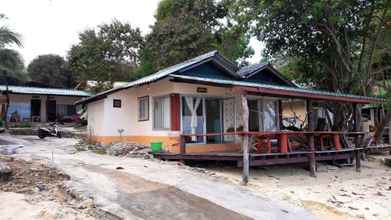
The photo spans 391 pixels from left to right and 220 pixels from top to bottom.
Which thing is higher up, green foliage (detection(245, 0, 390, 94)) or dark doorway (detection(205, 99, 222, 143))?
green foliage (detection(245, 0, 390, 94))

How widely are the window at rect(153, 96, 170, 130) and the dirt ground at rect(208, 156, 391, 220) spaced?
2468mm

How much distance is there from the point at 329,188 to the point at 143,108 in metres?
7.63

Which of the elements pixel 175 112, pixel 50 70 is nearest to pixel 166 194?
pixel 175 112

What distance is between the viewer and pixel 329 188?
10594mm

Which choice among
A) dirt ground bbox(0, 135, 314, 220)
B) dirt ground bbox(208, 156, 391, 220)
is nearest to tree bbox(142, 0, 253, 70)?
dirt ground bbox(208, 156, 391, 220)

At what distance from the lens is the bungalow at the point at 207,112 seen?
11.5m

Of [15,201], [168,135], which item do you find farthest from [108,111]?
[15,201]

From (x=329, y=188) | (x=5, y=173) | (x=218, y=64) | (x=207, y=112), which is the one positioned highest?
(x=218, y=64)

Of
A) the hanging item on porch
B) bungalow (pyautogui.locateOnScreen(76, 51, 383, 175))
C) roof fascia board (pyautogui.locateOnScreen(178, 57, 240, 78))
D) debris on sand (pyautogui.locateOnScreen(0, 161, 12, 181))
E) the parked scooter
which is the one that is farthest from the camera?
the parked scooter

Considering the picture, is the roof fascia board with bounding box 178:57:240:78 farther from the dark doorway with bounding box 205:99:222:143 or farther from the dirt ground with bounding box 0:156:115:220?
the dirt ground with bounding box 0:156:115:220

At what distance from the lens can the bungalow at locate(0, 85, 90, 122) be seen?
90.7ft

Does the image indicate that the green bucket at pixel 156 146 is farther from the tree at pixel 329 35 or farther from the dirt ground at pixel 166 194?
the tree at pixel 329 35

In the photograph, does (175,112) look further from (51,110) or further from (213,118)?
(51,110)

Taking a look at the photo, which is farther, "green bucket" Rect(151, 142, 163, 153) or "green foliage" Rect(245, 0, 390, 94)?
"green foliage" Rect(245, 0, 390, 94)
